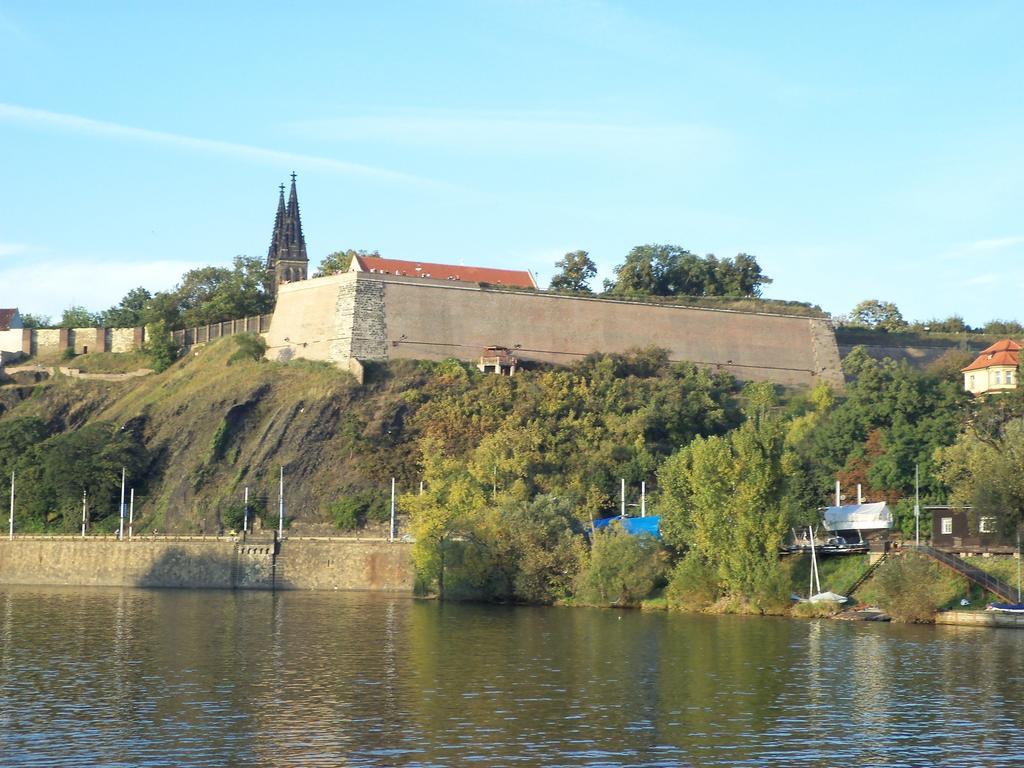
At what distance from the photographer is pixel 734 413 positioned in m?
82.1

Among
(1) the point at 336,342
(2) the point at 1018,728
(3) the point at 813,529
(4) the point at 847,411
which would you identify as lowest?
(2) the point at 1018,728

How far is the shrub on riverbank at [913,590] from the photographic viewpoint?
47375 millimetres

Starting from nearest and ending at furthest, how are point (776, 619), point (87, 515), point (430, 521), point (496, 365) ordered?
point (776, 619) < point (430, 521) < point (87, 515) < point (496, 365)

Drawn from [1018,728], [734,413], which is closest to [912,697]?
[1018,728]

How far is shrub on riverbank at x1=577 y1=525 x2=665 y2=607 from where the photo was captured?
5362 centimetres

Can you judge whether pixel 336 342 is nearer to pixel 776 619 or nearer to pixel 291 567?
pixel 291 567

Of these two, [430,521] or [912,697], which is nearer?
[912,697]

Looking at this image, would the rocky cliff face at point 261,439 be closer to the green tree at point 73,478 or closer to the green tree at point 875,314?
the green tree at point 73,478

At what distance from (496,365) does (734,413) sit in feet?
47.7

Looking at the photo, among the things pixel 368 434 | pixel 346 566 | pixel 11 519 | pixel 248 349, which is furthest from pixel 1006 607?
pixel 248 349

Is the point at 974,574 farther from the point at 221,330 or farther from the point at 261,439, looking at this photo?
the point at 221,330

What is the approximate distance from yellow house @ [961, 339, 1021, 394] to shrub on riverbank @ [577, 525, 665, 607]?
35963mm

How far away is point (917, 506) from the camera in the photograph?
181ft

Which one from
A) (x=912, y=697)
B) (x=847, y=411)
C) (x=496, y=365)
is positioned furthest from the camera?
(x=496, y=365)
